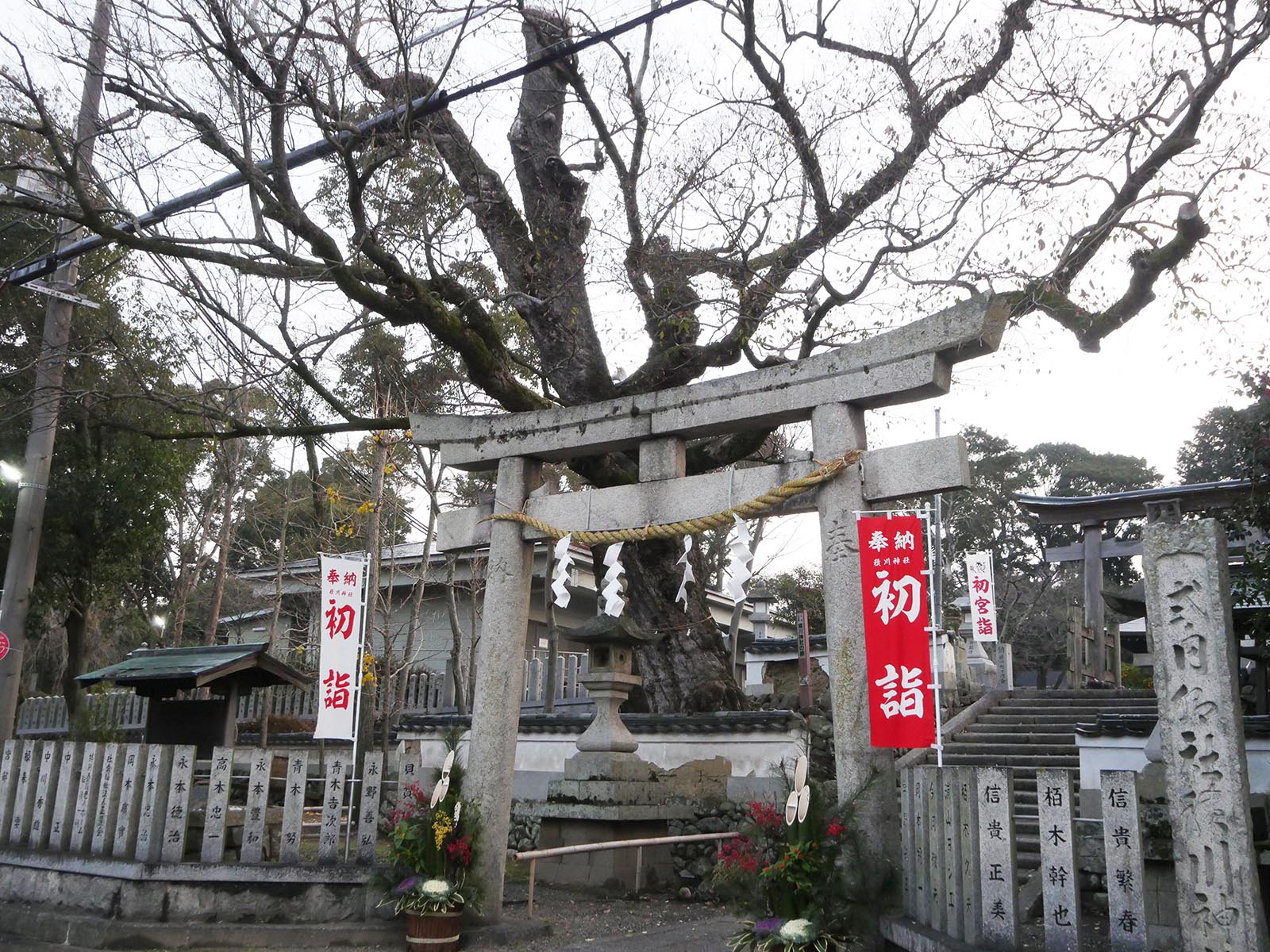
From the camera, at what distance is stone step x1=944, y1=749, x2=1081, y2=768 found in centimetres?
1406

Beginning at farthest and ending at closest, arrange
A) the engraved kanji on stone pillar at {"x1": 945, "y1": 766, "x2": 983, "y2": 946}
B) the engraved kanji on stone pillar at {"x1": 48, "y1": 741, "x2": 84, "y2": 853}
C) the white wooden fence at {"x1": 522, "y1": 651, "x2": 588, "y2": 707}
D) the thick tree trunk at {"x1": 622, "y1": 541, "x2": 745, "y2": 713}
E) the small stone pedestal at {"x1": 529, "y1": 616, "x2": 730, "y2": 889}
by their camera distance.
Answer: the white wooden fence at {"x1": 522, "y1": 651, "x2": 588, "y2": 707} < the thick tree trunk at {"x1": 622, "y1": 541, "x2": 745, "y2": 713} < the small stone pedestal at {"x1": 529, "y1": 616, "x2": 730, "y2": 889} < the engraved kanji on stone pillar at {"x1": 48, "y1": 741, "x2": 84, "y2": 853} < the engraved kanji on stone pillar at {"x1": 945, "y1": 766, "x2": 983, "y2": 946}

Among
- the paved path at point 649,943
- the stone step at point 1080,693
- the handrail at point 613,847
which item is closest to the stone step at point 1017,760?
the stone step at point 1080,693

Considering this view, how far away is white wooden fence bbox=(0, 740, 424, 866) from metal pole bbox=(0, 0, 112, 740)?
10.0ft

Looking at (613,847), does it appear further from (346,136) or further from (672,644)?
(346,136)

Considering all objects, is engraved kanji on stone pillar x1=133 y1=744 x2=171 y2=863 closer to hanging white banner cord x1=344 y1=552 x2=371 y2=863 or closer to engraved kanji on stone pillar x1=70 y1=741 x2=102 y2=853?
engraved kanji on stone pillar x1=70 y1=741 x2=102 y2=853

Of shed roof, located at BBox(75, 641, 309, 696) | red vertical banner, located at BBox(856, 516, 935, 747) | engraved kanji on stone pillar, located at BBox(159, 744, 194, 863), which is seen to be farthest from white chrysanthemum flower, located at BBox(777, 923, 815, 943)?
shed roof, located at BBox(75, 641, 309, 696)

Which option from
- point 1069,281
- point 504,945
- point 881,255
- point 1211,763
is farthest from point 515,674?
point 1069,281

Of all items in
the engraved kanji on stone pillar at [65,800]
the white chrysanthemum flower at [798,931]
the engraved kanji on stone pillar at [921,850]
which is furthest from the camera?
the engraved kanji on stone pillar at [65,800]

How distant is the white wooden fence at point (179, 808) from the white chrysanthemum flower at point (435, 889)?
790 millimetres

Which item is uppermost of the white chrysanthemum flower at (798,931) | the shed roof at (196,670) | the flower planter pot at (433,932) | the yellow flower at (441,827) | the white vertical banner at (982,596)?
the white vertical banner at (982,596)

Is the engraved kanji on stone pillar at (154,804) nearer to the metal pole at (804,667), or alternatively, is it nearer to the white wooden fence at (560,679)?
the white wooden fence at (560,679)

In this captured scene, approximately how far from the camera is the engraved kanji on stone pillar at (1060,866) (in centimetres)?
519

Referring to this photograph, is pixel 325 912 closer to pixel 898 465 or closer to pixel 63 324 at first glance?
pixel 898 465

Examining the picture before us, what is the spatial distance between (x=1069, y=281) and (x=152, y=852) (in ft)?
35.0
